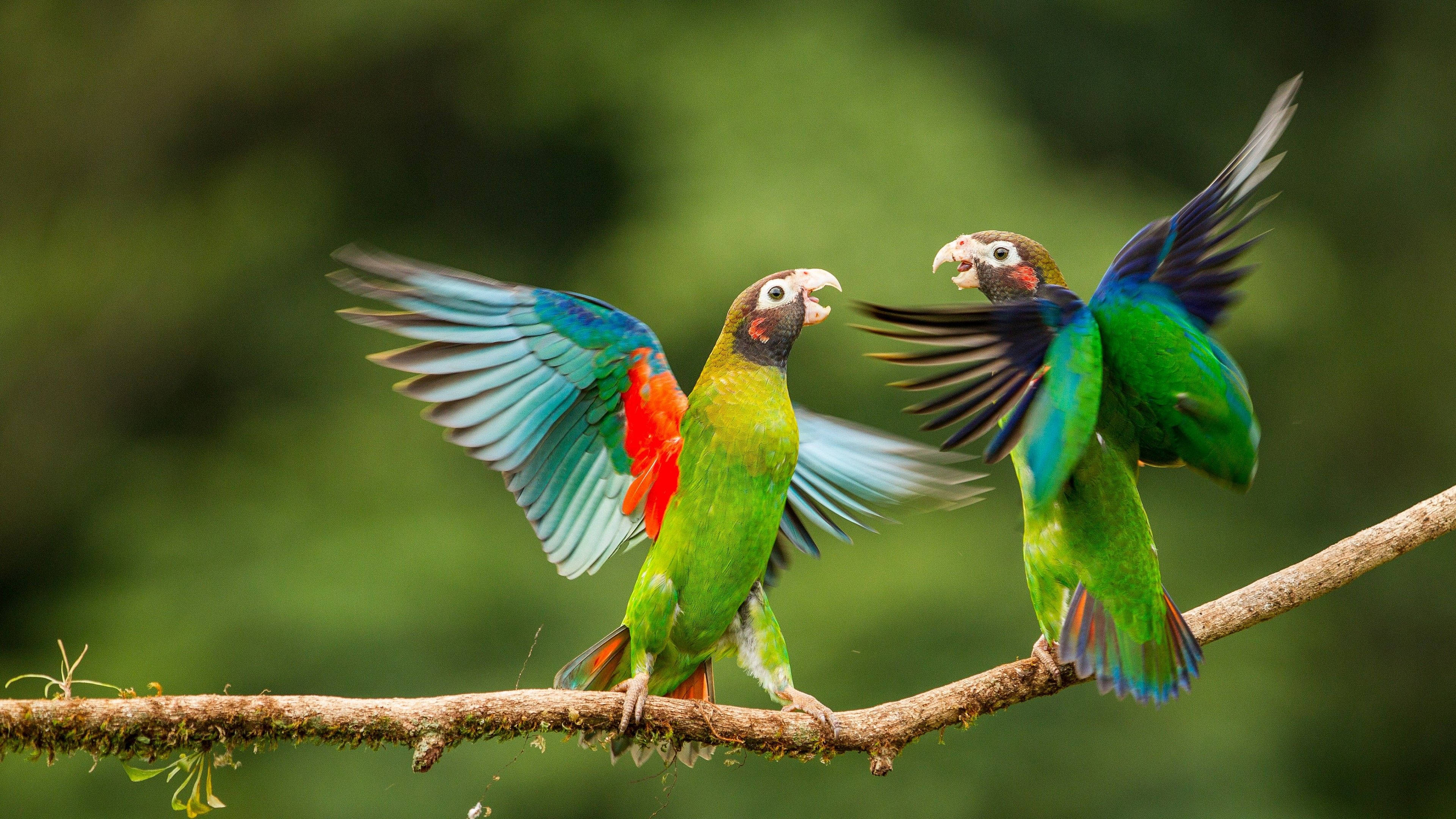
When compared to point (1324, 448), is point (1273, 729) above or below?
below

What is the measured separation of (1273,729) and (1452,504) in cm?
623

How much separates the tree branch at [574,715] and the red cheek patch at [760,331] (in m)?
1.22

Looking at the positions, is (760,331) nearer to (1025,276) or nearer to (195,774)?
(1025,276)

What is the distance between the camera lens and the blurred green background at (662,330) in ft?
29.2

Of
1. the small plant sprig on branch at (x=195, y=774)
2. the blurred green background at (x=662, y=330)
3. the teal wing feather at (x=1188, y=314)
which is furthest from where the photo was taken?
the blurred green background at (x=662, y=330)

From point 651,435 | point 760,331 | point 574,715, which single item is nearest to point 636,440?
point 651,435

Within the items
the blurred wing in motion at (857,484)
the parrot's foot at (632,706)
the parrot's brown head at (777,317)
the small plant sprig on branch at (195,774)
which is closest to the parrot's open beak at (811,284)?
the parrot's brown head at (777,317)

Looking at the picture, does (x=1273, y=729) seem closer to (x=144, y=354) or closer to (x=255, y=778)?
(x=255, y=778)

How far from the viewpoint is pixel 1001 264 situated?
3.85 meters

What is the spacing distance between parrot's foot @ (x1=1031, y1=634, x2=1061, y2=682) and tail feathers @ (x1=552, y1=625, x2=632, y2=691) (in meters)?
1.33

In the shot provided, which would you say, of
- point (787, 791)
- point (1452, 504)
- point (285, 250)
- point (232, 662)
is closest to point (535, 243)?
point (285, 250)

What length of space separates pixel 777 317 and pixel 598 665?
1324mm

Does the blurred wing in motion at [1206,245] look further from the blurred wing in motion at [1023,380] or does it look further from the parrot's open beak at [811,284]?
the parrot's open beak at [811,284]

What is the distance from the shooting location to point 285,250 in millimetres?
10883
